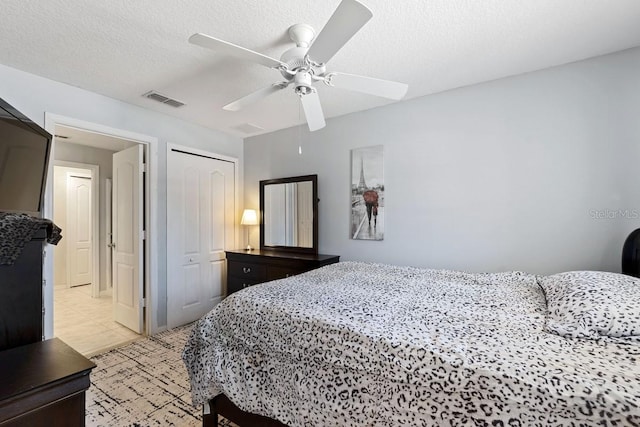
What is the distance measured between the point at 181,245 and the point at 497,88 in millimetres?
3691

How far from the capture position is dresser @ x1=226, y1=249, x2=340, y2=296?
3105 millimetres

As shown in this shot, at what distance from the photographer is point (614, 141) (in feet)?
6.91

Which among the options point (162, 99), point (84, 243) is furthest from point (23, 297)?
point (84, 243)

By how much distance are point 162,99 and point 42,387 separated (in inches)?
110

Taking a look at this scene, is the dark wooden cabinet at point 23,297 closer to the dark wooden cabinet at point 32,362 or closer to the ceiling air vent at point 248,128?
the dark wooden cabinet at point 32,362

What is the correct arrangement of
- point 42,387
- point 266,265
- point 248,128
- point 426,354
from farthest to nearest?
1. point 248,128
2. point 266,265
3. point 426,354
4. point 42,387

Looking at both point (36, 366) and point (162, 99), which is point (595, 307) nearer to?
point (36, 366)

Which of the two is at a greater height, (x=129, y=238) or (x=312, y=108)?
(x=312, y=108)

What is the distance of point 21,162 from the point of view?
1.75 meters

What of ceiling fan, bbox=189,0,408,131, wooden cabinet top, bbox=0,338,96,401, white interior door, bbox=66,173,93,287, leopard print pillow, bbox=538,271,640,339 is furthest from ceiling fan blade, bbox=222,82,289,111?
white interior door, bbox=66,173,93,287

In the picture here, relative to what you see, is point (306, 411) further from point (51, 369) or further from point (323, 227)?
point (323, 227)

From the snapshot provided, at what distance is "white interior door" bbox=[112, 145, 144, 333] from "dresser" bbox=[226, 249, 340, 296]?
3.29 feet

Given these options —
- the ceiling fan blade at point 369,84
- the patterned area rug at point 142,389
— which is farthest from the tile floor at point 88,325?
the ceiling fan blade at point 369,84

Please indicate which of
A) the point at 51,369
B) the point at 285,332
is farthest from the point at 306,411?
the point at 51,369
